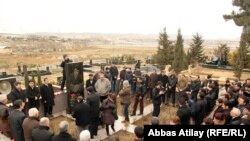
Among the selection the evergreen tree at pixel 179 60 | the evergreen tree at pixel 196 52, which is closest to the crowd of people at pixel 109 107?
the evergreen tree at pixel 179 60

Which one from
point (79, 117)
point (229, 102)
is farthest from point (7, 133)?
point (229, 102)

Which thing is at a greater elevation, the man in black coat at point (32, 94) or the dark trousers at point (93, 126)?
the man in black coat at point (32, 94)

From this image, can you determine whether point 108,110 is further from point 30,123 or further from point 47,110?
point 47,110

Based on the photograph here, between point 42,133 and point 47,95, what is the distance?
512 cm

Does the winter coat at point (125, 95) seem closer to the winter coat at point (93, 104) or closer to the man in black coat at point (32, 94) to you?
the winter coat at point (93, 104)

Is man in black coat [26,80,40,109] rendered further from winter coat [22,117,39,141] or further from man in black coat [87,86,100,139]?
winter coat [22,117,39,141]

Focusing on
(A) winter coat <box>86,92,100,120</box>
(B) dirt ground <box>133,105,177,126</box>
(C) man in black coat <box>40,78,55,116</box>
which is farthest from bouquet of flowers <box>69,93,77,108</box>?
(A) winter coat <box>86,92,100,120</box>

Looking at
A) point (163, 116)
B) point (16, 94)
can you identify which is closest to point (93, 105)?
point (16, 94)

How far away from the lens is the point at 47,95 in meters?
10.6

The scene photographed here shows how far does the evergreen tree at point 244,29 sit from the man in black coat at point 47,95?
14862 mm

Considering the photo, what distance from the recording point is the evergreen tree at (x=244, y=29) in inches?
820

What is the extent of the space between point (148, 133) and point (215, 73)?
19.6 meters

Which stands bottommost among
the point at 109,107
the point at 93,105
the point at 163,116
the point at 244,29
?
the point at 163,116

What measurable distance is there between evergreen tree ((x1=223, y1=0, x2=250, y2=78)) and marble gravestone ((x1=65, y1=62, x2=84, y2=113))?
13.7 metres
